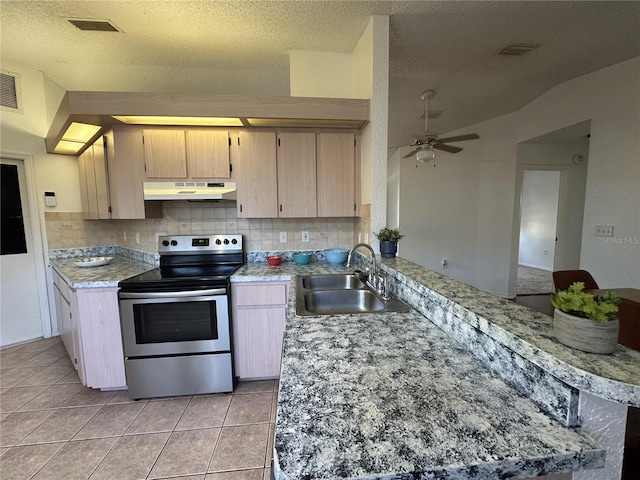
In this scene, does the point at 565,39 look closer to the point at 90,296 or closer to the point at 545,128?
the point at 545,128

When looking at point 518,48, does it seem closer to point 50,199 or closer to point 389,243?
point 389,243

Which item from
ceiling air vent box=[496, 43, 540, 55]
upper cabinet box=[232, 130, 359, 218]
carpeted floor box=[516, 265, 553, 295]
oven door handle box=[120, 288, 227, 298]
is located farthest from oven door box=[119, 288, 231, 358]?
carpeted floor box=[516, 265, 553, 295]

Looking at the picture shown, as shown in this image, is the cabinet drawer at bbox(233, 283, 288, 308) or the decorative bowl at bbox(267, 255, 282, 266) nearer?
the cabinet drawer at bbox(233, 283, 288, 308)

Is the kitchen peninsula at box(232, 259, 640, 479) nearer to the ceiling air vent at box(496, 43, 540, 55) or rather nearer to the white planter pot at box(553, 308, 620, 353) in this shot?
the white planter pot at box(553, 308, 620, 353)

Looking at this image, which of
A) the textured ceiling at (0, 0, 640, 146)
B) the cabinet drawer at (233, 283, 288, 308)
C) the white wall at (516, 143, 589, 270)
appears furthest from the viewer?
the white wall at (516, 143, 589, 270)

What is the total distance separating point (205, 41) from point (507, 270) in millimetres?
4890

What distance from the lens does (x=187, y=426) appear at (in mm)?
1873

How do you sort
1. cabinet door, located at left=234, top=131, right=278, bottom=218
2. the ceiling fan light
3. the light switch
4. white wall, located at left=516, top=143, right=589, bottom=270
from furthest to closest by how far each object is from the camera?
white wall, located at left=516, top=143, right=589, bottom=270
the ceiling fan light
the light switch
cabinet door, located at left=234, top=131, right=278, bottom=218

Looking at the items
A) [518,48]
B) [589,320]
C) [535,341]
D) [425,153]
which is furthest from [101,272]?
[518,48]

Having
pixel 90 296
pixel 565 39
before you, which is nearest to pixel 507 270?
pixel 565 39

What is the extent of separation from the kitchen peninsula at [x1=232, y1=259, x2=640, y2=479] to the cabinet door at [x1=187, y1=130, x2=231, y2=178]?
1.91 m

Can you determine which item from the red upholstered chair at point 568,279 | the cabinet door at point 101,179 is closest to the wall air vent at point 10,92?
the cabinet door at point 101,179

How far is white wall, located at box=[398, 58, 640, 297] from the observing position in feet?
9.07

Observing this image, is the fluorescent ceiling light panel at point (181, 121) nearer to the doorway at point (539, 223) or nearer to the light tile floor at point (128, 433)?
the light tile floor at point (128, 433)
